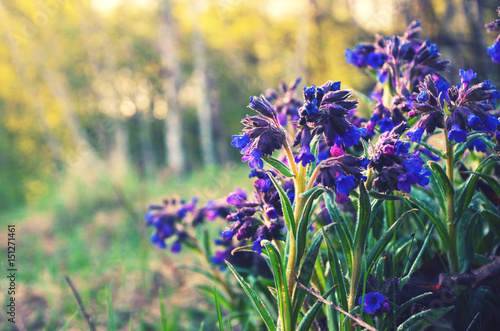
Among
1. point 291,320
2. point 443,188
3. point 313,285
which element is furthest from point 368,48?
point 291,320

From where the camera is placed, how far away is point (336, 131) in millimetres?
1064

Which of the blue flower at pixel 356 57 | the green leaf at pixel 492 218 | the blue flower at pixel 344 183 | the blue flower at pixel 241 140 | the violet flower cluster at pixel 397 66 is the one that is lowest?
the green leaf at pixel 492 218

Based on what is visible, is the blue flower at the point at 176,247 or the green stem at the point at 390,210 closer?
the green stem at the point at 390,210

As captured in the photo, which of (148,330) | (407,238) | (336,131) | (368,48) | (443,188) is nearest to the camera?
(336,131)

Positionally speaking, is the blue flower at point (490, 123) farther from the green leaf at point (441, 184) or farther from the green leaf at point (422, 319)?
the green leaf at point (422, 319)

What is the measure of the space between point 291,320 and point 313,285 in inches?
9.3

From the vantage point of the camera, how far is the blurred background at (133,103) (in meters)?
3.45

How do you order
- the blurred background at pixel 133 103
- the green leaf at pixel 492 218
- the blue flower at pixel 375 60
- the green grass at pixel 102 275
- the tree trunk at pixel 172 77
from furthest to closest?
the tree trunk at pixel 172 77 → the blurred background at pixel 133 103 → the green grass at pixel 102 275 → the blue flower at pixel 375 60 → the green leaf at pixel 492 218

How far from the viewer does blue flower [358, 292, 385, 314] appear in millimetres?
1117

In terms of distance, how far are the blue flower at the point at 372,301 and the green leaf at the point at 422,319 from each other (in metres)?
0.10

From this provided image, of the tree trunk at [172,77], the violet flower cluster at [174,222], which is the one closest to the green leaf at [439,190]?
the violet flower cluster at [174,222]

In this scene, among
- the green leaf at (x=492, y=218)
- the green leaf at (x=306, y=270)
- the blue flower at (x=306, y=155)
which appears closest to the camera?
the blue flower at (x=306, y=155)

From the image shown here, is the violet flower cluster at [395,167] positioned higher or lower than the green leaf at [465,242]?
higher

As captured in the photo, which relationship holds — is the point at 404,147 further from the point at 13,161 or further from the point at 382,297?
the point at 13,161
